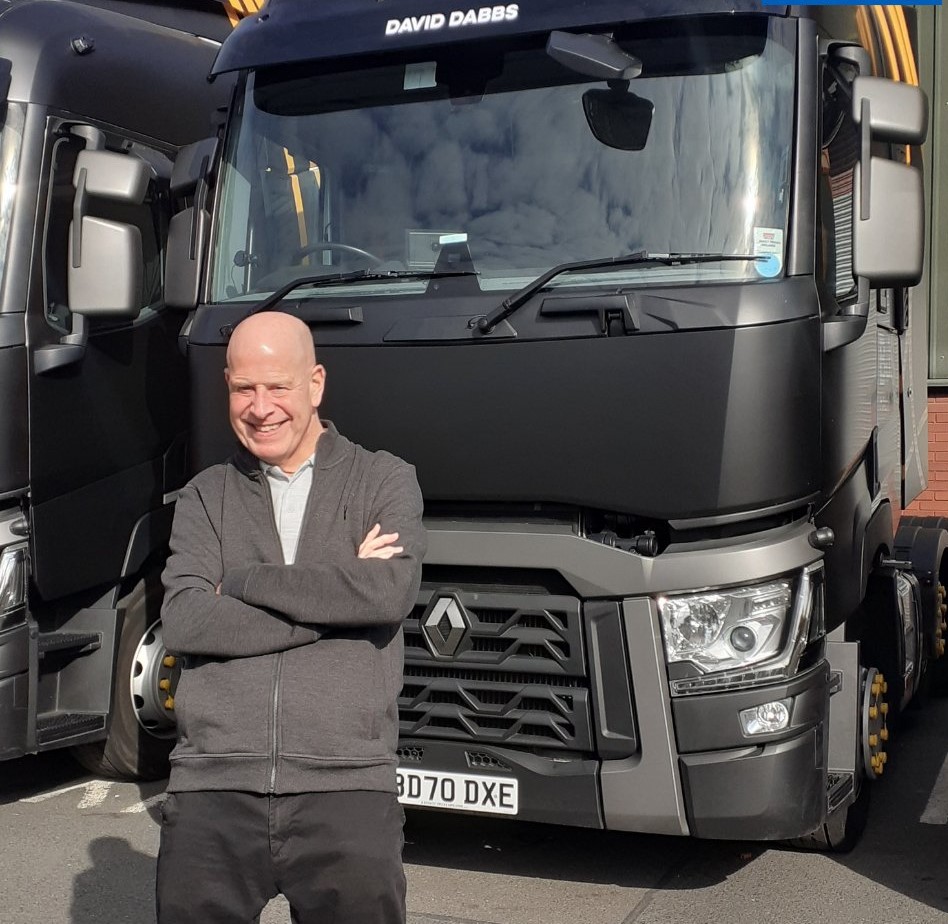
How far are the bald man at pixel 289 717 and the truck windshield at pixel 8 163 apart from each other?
2.79 meters

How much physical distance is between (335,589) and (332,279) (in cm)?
216

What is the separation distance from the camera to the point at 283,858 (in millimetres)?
2842

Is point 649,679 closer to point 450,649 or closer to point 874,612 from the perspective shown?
point 450,649

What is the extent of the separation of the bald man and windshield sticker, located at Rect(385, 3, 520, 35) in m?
2.11

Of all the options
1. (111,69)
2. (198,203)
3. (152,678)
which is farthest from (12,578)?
(111,69)

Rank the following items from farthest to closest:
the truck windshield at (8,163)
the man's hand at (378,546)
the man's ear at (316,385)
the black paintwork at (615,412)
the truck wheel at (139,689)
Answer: the truck wheel at (139,689) < the truck windshield at (8,163) < the black paintwork at (615,412) < the man's ear at (316,385) < the man's hand at (378,546)

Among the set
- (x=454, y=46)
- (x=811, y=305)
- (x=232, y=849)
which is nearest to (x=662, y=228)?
(x=811, y=305)

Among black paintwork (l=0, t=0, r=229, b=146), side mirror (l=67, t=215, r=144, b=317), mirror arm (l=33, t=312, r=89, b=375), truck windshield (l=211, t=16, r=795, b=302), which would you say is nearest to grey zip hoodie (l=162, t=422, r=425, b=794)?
truck windshield (l=211, t=16, r=795, b=302)

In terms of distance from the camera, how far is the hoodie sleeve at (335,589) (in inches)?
111

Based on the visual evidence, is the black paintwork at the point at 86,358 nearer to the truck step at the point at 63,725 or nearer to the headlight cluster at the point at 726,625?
the truck step at the point at 63,725

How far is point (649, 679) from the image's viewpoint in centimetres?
429

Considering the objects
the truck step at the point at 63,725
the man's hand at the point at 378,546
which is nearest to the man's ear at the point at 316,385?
the man's hand at the point at 378,546

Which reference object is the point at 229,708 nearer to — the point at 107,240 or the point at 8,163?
the point at 107,240

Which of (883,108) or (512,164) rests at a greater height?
(883,108)
